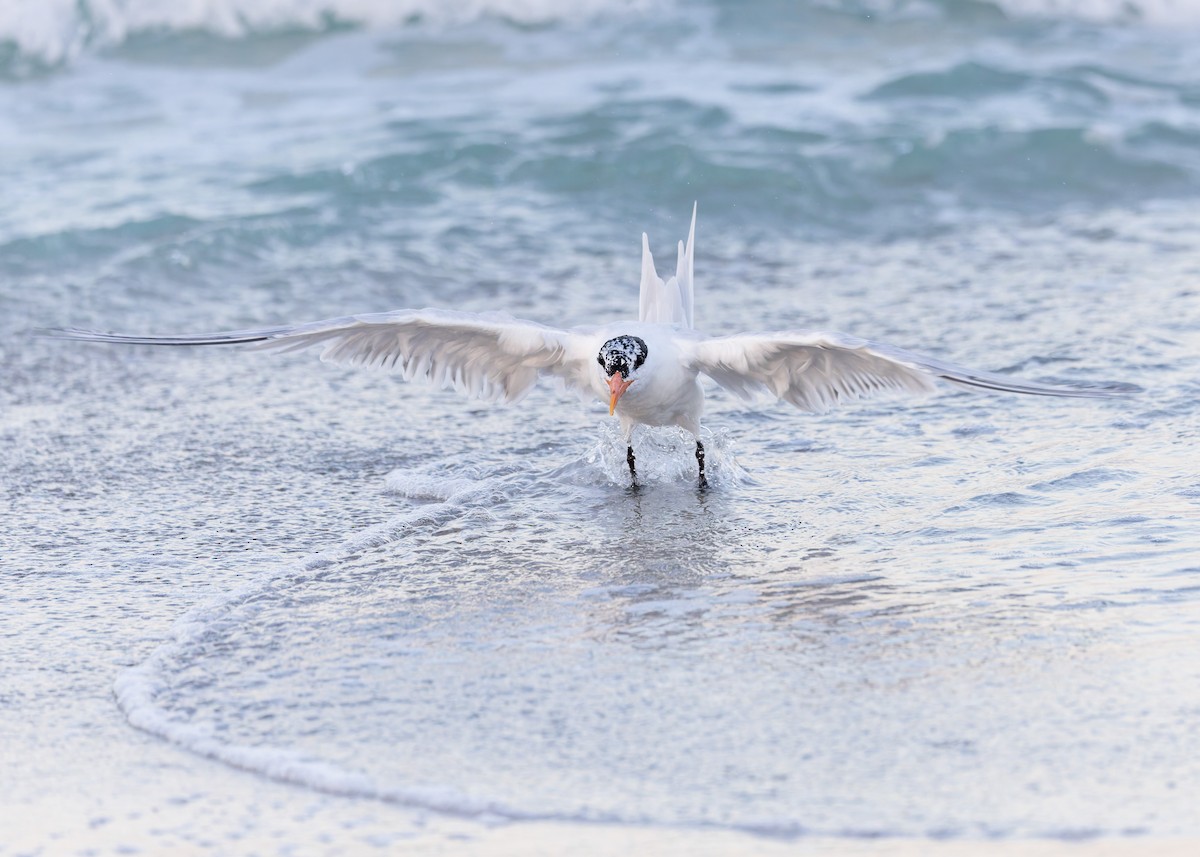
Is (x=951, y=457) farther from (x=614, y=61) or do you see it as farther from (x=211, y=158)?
(x=614, y=61)

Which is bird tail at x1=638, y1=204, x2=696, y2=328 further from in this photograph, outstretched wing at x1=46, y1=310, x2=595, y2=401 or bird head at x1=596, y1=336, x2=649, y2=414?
bird head at x1=596, y1=336, x2=649, y2=414

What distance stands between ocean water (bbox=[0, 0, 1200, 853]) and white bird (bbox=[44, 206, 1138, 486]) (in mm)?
347

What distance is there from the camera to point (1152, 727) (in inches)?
163

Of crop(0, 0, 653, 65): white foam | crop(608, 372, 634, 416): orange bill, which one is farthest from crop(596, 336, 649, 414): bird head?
crop(0, 0, 653, 65): white foam

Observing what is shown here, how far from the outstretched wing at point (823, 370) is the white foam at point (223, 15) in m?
13.0

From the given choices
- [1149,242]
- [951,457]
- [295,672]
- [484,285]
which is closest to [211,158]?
[484,285]

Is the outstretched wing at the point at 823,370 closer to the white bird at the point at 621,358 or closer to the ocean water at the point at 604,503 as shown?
the white bird at the point at 621,358

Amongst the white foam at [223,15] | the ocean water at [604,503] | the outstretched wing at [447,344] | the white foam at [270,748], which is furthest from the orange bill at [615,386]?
the white foam at [223,15]

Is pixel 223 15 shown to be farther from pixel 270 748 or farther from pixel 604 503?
pixel 270 748

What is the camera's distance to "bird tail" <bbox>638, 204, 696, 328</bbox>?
743cm

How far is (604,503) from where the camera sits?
663 centimetres

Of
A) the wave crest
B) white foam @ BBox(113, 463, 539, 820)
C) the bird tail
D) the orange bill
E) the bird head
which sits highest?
the wave crest

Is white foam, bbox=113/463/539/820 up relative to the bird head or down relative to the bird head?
down

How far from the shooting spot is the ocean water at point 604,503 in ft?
13.2
